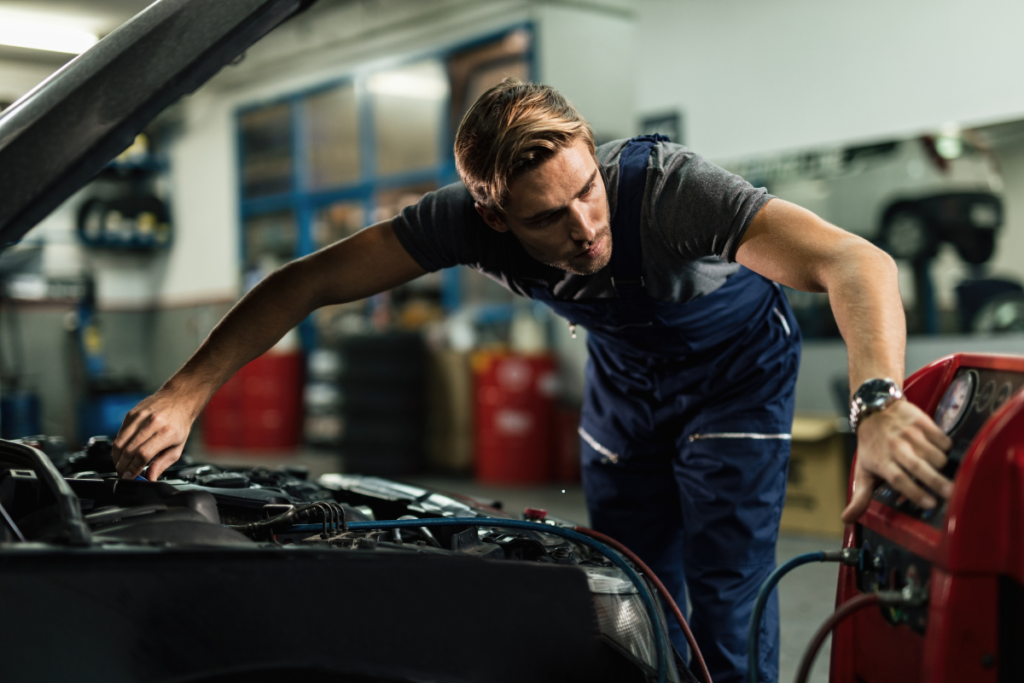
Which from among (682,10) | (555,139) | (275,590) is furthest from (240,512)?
(682,10)

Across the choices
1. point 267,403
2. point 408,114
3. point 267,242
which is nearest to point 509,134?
point 408,114

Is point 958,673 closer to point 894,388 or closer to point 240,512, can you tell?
point 894,388

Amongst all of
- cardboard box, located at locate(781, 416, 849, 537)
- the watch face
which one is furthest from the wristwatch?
cardboard box, located at locate(781, 416, 849, 537)

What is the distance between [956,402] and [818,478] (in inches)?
121

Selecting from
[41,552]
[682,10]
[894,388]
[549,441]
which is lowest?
[549,441]

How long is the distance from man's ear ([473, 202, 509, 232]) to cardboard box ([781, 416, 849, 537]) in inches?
109

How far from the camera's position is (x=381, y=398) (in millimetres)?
5477

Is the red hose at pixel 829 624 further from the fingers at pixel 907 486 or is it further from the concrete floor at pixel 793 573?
the concrete floor at pixel 793 573

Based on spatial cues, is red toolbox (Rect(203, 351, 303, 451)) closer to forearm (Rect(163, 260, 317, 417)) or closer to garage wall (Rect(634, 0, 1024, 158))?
garage wall (Rect(634, 0, 1024, 158))

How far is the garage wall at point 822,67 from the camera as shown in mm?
3678

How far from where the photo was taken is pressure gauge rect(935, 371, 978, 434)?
948mm

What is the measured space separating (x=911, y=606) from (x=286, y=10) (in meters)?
1.05

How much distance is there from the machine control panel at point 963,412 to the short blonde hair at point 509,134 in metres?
0.61

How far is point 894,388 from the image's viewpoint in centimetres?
90
